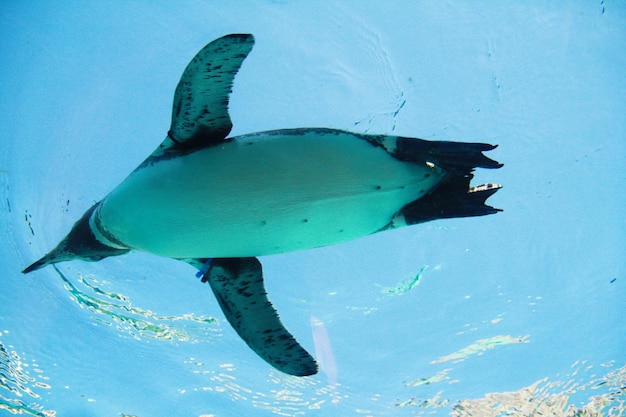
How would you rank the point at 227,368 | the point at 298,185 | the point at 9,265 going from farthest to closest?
the point at 227,368 → the point at 9,265 → the point at 298,185

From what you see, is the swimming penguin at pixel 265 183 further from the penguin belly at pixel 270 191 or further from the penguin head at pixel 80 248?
the penguin head at pixel 80 248

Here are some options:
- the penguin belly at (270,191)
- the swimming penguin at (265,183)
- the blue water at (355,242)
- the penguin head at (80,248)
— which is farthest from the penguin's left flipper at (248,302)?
the blue water at (355,242)

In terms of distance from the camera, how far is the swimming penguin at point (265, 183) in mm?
3188

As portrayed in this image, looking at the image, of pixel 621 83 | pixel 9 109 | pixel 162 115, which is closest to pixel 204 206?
pixel 162 115

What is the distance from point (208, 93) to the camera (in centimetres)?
327

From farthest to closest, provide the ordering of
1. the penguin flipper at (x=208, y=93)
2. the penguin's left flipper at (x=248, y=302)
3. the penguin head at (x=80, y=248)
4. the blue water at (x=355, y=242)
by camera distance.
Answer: the blue water at (x=355, y=242), the penguin's left flipper at (x=248, y=302), the penguin head at (x=80, y=248), the penguin flipper at (x=208, y=93)

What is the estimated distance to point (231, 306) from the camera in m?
4.03

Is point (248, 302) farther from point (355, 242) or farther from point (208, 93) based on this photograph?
point (355, 242)

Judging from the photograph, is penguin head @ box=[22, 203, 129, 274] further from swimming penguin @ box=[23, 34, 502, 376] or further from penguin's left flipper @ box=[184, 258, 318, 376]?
penguin's left flipper @ box=[184, 258, 318, 376]

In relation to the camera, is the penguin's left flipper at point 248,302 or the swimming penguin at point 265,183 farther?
the penguin's left flipper at point 248,302

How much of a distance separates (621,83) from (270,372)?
9.11 metres

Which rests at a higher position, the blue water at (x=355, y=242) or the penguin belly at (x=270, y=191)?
the blue water at (x=355, y=242)

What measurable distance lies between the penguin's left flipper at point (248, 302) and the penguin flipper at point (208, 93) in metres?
1.18

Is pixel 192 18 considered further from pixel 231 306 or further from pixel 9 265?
pixel 9 265
